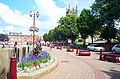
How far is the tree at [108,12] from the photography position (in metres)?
44.2

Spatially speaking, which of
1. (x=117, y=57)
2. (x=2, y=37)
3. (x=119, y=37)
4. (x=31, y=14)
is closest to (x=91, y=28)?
(x=119, y=37)

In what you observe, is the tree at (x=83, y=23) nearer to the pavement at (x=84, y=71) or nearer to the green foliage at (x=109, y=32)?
the green foliage at (x=109, y=32)

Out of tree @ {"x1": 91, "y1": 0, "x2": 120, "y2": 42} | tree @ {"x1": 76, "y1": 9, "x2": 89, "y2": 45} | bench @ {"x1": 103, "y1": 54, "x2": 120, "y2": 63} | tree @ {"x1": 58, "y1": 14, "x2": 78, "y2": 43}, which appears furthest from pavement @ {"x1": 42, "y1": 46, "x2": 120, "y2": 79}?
tree @ {"x1": 58, "y1": 14, "x2": 78, "y2": 43}

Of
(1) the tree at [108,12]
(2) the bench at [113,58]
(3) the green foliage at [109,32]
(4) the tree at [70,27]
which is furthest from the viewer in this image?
(4) the tree at [70,27]

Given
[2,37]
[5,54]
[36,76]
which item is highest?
[2,37]

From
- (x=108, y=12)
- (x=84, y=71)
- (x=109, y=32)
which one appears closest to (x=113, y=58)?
(x=84, y=71)

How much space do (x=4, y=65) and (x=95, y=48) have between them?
133ft

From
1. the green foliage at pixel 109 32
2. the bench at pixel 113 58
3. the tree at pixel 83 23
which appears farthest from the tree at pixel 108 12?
the bench at pixel 113 58

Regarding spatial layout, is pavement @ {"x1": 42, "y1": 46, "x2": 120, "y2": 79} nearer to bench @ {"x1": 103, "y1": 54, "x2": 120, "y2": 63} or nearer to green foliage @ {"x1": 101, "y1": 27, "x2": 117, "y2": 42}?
bench @ {"x1": 103, "y1": 54, "x2": 120, "y2": 63}

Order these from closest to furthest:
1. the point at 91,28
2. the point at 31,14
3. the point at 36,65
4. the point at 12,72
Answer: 1. the point at 12,72
2. the point at 36,65
3. the point at 31,14
4. the point at 91,28

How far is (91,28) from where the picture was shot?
210ft

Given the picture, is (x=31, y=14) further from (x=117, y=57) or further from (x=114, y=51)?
(x=117, y=57)

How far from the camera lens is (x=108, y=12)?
4809cm

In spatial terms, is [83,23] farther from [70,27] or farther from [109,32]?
[70,27]
